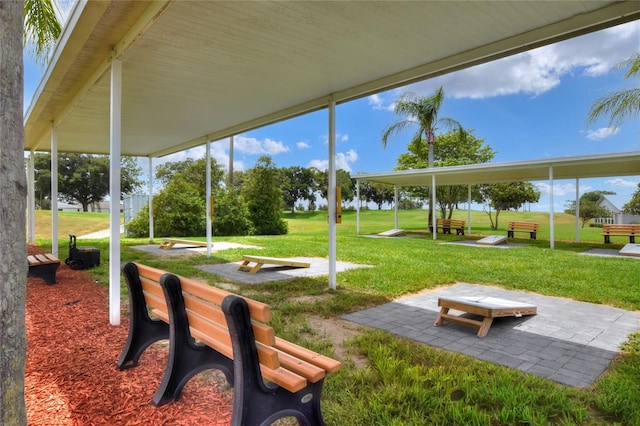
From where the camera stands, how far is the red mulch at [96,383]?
224cm

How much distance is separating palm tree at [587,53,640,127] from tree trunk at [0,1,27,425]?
11.4 metres

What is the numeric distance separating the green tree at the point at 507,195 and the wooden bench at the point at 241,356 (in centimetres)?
2734

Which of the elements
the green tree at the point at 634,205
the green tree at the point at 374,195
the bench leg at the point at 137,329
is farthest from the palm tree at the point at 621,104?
the green tree at the point at 374,195

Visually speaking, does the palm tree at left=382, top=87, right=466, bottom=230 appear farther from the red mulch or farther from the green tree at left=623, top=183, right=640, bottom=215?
the red mulch

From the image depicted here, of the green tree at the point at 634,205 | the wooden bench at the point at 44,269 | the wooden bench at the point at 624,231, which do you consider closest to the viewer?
the wooden bench at the point at 44,269

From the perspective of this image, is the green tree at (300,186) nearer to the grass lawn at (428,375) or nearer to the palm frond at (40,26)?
the palm frond at (40,26)

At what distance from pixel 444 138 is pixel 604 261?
22.2m

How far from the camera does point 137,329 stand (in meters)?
2.96

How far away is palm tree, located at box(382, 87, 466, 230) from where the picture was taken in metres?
21.8

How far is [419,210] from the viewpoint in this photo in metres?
53.6

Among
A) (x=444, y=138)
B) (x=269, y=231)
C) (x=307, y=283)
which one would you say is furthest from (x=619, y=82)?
(x=444, y=138)

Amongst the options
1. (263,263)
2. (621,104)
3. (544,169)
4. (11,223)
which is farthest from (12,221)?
(544,169)

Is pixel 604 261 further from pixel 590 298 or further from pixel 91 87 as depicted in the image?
pixel 91 87

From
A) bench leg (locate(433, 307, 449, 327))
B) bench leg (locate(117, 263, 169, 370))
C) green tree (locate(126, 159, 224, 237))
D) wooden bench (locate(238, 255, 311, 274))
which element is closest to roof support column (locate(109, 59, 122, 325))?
bench leg (locate(117, 263, 169, 370))
